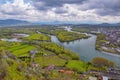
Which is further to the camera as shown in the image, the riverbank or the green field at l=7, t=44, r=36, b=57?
the riverbank

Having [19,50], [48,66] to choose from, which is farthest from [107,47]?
[48,66]

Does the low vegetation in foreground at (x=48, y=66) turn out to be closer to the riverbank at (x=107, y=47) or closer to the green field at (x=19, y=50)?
the green field at (x=19, y=50)

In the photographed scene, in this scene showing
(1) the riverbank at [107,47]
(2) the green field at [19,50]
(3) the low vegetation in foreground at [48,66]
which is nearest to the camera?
(3) the low vegetation in foreground at [48,66]

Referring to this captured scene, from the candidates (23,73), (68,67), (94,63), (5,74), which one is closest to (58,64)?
(68,67)

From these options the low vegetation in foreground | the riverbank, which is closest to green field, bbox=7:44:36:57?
the low vegetation in foreground

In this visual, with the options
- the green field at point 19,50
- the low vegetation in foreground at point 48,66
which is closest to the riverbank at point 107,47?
the low vegetation in foreground at point 48,66

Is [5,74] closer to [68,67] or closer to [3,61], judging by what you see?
[3,61]

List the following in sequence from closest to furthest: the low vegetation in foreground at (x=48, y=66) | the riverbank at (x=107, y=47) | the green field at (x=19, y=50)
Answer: the low vegetation in foreground at (x=48, y=66), the green field at (x=19, y=50), the riverbank at (x=107, y=47)

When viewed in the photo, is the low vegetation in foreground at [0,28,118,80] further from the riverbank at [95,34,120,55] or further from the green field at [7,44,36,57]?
the riverbank at [95,34,120,55]

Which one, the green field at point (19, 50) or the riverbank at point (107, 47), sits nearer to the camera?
the green field at point (19, 50)

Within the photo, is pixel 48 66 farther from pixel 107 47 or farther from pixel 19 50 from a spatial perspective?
pixel 107 47

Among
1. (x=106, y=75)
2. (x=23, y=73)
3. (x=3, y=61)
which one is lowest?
(x=106, y=75)
